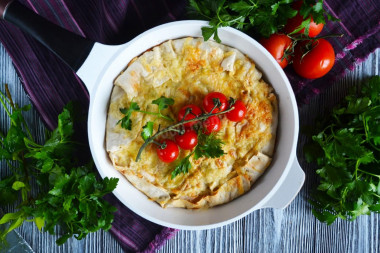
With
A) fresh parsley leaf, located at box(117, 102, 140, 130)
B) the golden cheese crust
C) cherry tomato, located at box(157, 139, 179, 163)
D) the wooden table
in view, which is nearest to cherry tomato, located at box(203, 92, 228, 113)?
the golden cheese crust

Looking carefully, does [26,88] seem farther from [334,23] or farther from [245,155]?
[334,23]

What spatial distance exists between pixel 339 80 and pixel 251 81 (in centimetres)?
69

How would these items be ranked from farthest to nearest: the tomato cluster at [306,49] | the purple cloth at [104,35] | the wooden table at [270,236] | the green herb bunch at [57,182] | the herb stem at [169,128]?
the wooden table at [270,236], the purple cloth at [104,35], the tomato cluster at [306,49], the green herb bunch at [57,182], the herb stem at [169,128]

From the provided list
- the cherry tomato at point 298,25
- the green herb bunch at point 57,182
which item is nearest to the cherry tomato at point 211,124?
the green herb bunch at point 57,182

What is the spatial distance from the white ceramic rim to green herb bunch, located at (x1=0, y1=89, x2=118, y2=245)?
18 cm

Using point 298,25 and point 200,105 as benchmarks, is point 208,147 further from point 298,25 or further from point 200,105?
point 298,25

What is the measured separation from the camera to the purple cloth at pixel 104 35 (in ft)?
9.20

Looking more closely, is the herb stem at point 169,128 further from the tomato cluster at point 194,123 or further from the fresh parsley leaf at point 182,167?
the fresh parsley leaf at point 182,167

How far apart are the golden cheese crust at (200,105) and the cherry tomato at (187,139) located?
0.14m

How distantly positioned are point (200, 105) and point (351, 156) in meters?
0.94

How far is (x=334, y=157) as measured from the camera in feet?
8.68

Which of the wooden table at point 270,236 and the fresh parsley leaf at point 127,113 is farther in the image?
the wooden table at point 270,236

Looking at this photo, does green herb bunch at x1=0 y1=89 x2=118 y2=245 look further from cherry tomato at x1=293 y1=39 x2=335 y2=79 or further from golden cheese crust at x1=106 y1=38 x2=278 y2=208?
cherry tomato at x1=293 y1=39 x2=335 y2=79

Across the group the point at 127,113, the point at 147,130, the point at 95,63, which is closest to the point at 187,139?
the point at 147,130
